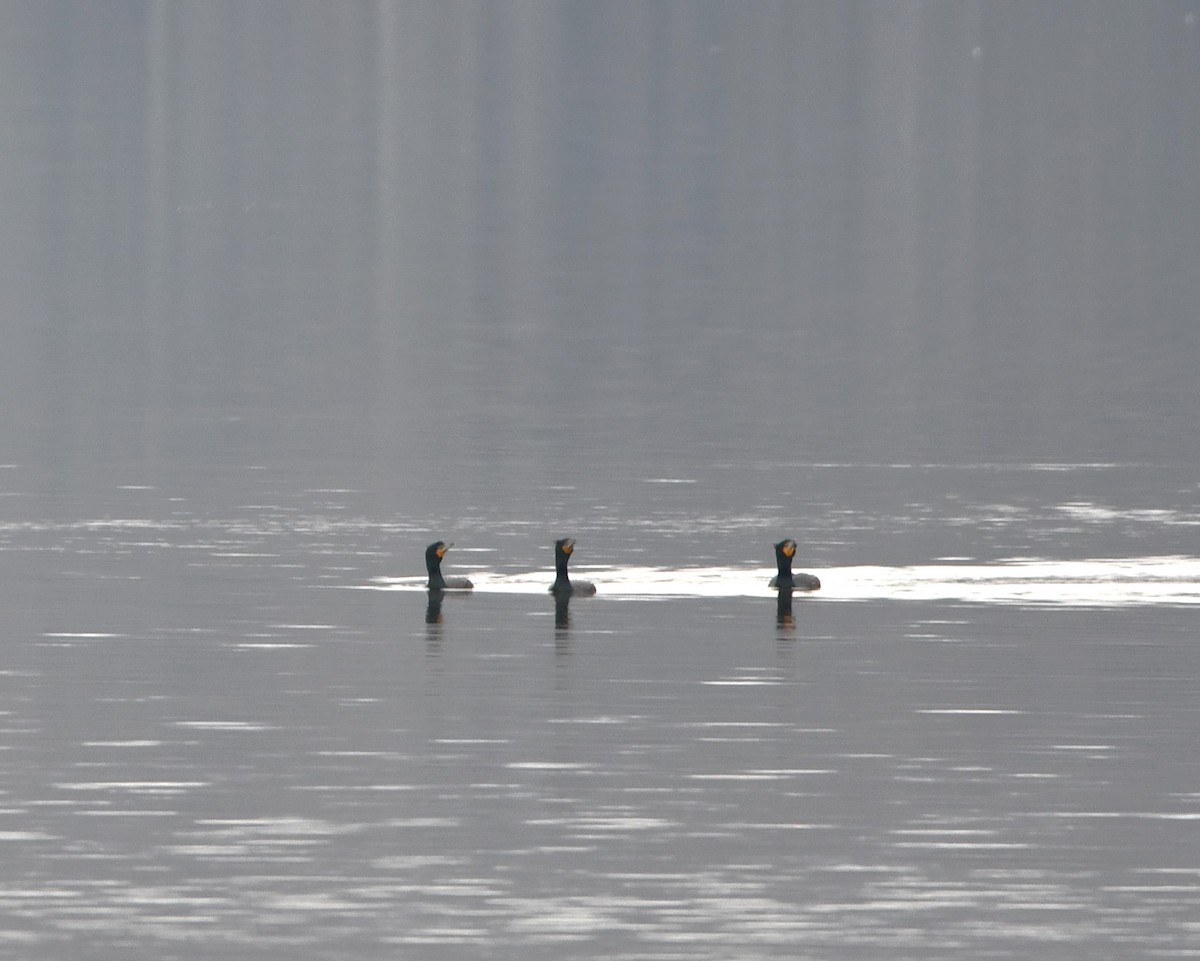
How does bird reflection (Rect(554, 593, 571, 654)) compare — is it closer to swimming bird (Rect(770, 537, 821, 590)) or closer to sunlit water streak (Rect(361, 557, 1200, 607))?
sunlit water streak (Rect(361, 557, 1200, 607))

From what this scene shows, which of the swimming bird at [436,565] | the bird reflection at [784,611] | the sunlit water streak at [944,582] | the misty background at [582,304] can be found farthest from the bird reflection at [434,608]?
the misty background at [582,304]

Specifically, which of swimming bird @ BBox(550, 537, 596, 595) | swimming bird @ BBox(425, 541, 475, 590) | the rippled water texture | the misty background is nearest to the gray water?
the rippled water texture

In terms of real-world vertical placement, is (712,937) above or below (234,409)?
below

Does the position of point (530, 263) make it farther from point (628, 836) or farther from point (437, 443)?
point (628, 836)

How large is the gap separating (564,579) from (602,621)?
1145 millimetres

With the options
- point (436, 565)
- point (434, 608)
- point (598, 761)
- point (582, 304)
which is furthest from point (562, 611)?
point (582, 304)

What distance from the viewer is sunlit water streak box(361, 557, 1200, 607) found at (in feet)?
135

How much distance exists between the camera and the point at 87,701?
1329 inches

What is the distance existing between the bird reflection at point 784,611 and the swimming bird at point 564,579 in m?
2.17

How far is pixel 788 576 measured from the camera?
1588 inches

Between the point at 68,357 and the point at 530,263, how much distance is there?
32483 mm

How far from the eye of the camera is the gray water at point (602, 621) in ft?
85.4

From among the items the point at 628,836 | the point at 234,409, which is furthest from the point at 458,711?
the point at 234,409

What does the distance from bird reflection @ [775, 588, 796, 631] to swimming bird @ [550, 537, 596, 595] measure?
2.17 m
